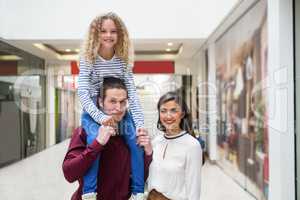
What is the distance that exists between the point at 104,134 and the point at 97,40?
1.22ft

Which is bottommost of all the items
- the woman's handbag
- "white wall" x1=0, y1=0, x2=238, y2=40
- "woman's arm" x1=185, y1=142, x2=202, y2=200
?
the woman's handbag

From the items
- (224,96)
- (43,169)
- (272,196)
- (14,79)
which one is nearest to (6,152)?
(43,169)

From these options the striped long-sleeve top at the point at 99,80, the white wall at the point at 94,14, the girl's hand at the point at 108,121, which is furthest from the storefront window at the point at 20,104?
the girl's hand at the point at 108,121

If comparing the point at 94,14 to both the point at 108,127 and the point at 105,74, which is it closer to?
the point at 105,74

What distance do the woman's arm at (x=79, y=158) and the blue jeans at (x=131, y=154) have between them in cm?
4

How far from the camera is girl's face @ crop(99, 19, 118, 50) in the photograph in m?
1.24

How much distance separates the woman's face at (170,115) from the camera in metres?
1.55

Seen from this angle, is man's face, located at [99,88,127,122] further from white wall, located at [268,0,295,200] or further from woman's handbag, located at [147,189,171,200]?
white wall, located at [268,0,295,200]

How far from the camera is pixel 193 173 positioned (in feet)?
4.91

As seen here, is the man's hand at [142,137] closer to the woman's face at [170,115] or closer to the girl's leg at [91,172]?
the girl's leg at [91,172]

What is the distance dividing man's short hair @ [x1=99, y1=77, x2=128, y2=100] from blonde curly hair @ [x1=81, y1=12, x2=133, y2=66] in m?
0.10

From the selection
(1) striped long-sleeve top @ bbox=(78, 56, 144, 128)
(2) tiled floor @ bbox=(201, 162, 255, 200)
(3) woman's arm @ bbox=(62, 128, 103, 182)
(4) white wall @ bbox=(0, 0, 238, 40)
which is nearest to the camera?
(3) woman's arm @ bbox=(62, 128, 103, 182)

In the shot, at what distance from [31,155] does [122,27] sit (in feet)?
26.3

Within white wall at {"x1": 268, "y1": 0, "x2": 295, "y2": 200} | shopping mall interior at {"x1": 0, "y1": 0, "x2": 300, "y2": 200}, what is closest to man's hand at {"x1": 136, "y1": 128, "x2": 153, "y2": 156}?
shopping mall interior at {"x1": 0, "y1": 0, "x2": 300, "y2": 200}
